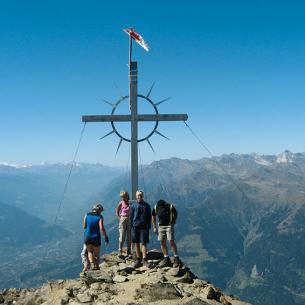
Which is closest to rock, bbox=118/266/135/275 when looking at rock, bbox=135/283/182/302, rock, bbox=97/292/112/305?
rock, bbox=135/283/182/302

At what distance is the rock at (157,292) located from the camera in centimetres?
1494

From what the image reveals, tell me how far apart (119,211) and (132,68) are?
8.34 metres

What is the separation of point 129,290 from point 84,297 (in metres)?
1.79

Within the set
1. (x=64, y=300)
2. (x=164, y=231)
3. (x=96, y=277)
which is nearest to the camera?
(x=64, y=300)

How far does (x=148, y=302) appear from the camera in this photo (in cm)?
1473

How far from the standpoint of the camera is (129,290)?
15953 mm

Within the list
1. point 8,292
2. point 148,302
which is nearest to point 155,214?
point 148,302

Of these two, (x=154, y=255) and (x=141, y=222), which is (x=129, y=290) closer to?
(x=141, y=222)

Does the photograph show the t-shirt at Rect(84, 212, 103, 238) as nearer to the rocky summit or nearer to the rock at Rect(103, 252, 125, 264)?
the rocky summit

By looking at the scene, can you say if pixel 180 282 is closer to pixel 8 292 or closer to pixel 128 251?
pixel 128 251

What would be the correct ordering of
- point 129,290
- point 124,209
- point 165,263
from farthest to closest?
point 124,209 < point 165,263 < point 129,290

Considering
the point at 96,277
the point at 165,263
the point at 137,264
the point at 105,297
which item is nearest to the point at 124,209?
the point at 137,264

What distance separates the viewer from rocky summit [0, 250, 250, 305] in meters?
15.0

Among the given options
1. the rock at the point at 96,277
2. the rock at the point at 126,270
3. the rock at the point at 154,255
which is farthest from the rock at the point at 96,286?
the rock at the point at 154,255
